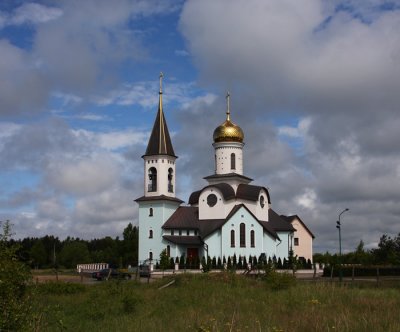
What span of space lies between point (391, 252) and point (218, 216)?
13.6 metres

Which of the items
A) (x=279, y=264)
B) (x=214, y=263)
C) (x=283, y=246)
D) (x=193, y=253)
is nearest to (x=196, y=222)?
(x=193, y=253)

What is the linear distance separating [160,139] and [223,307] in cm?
3415

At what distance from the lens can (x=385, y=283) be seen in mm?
25656

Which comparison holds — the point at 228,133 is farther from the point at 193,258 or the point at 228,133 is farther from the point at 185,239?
the point at 193,258

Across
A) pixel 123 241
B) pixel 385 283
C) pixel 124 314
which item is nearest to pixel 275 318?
pixel 124 314

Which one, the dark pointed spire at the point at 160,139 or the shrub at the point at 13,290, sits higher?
the dark pointed spire at the point at 160,139

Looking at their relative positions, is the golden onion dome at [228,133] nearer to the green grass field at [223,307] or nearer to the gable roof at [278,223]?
the gable roof at [278,223]

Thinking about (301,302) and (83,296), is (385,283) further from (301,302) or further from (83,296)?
(83,296)

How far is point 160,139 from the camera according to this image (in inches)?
1984

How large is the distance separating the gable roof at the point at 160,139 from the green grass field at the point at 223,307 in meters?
26.5

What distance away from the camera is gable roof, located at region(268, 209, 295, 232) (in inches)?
2020

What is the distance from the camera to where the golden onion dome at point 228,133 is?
51.7 metres

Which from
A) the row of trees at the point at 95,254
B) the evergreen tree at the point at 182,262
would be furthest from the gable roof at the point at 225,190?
the row of trees at the point at 95,254

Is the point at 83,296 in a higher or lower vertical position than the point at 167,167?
lower
